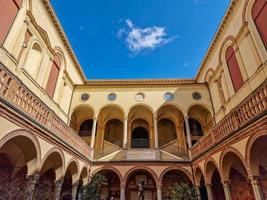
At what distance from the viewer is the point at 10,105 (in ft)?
15.8

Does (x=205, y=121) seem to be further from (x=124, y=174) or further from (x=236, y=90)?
(x=124, y=174)

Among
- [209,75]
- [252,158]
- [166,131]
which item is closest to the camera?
[252,158]

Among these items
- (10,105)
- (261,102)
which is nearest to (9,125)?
(10,105)

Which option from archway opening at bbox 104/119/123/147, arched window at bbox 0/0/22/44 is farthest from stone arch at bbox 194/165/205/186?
arched window at bbox 0/0/22/44

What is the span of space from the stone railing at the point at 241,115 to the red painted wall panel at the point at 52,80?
31.8 feet

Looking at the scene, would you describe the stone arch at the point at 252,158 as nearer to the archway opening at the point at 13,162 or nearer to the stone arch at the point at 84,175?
the archway opening at the point at 13,162

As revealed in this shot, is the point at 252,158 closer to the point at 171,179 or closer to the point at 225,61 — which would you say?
the point at 225,61

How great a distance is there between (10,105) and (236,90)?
439 inches

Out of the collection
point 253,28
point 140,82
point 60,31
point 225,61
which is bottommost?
point 253,28

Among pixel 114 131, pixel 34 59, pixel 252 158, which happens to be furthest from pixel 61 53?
pixel 252 158

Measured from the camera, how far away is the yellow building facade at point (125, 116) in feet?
20.1

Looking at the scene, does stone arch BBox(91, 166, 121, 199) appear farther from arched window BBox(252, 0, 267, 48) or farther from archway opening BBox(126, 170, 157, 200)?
arched window BBox(252, 0, 267, 48)

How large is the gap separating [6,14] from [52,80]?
4743 millimetres

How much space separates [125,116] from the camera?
567 inches
